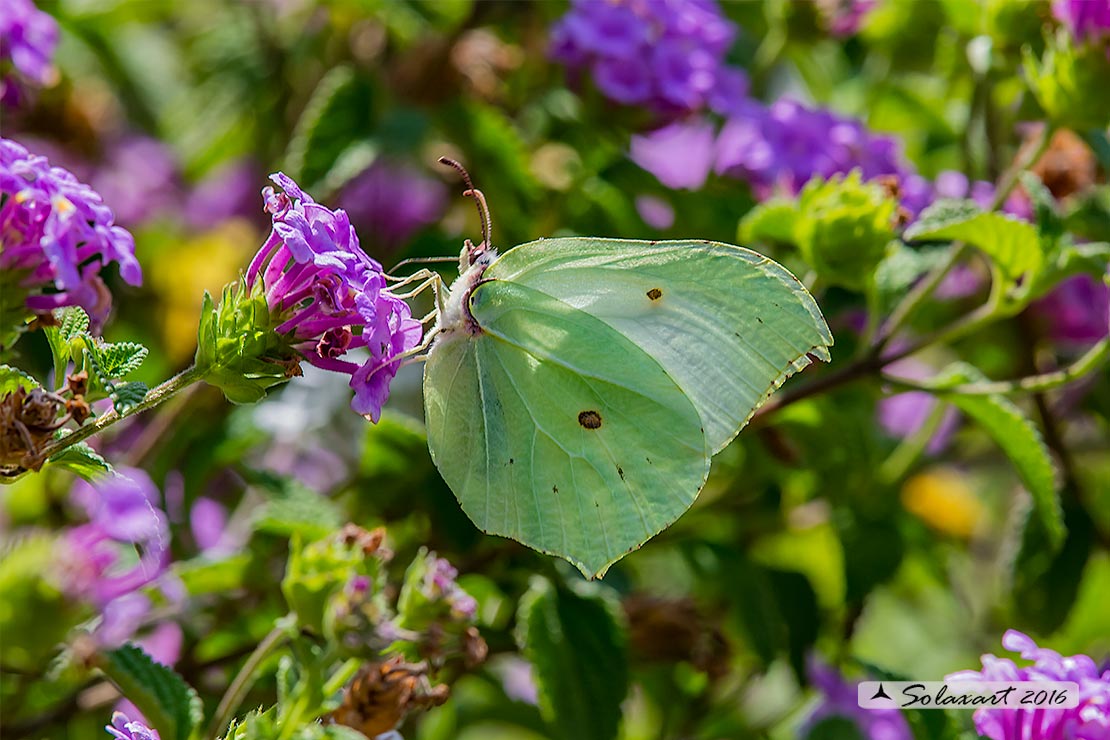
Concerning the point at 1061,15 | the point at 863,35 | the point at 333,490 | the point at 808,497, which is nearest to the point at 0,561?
the point at 333,490

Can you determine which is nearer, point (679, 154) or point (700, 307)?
point (700, 307)

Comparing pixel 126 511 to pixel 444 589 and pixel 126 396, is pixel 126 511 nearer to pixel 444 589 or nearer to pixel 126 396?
pixel 126 396

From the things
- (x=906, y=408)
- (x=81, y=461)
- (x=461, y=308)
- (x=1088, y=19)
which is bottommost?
(x=906, y=408)

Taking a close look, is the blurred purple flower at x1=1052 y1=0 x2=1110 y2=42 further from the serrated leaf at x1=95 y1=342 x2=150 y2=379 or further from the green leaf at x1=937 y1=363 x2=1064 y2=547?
the serrated leaf at x1=95 y1=342 x2=150 y2=379

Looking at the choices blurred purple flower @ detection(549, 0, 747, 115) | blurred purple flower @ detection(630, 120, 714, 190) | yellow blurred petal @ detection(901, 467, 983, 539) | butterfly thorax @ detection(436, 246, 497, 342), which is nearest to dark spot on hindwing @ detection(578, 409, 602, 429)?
butterfly thorax @ detection(436, 246, 497, 342)

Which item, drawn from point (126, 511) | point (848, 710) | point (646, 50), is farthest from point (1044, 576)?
point (126, 511)

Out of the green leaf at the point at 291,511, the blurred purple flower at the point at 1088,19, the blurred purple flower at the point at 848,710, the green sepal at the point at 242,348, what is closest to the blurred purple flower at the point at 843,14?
the blurred purple flower at the point at 1088,19
